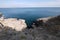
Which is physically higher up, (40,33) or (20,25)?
(40,33)

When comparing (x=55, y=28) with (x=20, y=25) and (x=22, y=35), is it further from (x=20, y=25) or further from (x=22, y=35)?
(x=20, y=25)

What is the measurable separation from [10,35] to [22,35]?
460mm

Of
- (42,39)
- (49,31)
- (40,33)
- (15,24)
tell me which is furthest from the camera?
(15,24)

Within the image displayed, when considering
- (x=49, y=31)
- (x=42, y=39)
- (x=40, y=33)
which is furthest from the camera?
(x=49, y=31)

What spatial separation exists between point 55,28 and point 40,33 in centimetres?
96

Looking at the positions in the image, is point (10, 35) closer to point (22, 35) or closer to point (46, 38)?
point (22, 35)

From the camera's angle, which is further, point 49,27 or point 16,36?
point 49,27

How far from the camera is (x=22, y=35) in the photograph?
6242mm

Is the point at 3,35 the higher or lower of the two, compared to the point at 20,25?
higher

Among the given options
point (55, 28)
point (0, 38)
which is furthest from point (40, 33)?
point (0, 38)

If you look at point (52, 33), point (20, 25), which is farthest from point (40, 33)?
point (20, 25)

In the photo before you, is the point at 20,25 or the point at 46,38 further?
the point at 20,25

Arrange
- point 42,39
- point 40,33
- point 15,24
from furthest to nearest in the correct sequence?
point 15,24 → point 40,33 → point 42,39

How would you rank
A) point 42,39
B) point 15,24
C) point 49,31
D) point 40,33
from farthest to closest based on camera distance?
point 15,24, point 49,31, point 40,33, point 42,39
